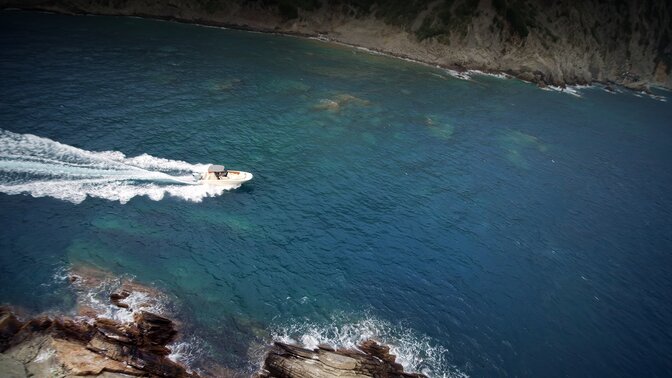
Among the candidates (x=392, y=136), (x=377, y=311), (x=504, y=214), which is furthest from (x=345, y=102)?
(x=377, y=311)

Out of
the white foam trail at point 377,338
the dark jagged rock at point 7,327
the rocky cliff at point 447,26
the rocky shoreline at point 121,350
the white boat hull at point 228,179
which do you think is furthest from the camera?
the rocky cliff at point 447,26

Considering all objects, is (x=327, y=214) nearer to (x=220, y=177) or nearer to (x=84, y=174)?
(x=220, y=177)

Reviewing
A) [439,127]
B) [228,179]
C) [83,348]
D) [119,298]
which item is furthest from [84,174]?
[439,127]

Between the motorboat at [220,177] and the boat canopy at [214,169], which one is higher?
the boat canopy at [214,169]

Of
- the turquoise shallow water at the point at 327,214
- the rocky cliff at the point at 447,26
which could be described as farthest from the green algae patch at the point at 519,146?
the rocky cliff at the point at 447,26

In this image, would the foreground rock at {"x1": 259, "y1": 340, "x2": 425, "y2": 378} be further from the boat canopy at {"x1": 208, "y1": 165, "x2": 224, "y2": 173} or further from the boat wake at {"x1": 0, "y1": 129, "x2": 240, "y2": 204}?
the boat canopy at {"x1": 208, "y1": 165, "x2": 224, "y2": 173}

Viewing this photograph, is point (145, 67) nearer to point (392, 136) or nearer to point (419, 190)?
point (392, 136)

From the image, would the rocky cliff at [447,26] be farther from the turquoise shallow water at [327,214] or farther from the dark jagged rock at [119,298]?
the dark jagged rock at [119,298]
